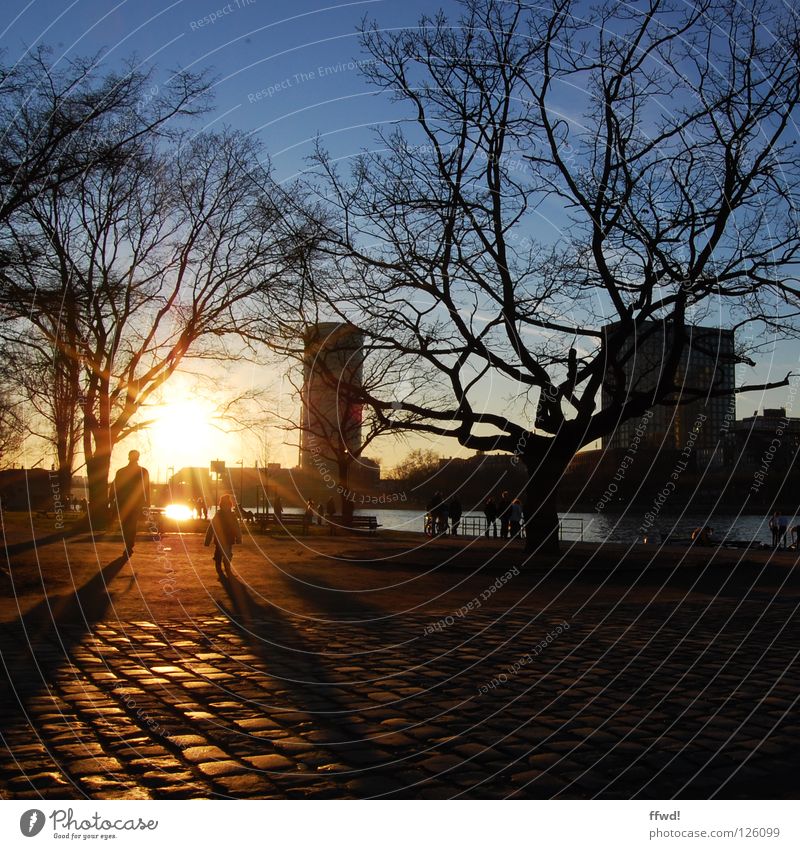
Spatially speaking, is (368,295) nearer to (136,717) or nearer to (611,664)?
(611,664)

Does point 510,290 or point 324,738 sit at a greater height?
point 510,290

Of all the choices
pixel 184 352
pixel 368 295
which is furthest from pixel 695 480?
pixel 368 295

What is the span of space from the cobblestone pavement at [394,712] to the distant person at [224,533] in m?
5.74

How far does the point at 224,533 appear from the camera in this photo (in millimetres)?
16641

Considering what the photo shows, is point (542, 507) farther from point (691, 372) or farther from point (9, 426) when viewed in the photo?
point (9, 426)

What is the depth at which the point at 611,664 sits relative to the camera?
8.67 metres

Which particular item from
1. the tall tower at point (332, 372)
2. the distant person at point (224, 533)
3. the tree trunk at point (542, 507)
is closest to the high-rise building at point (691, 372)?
the tree trunk at point (542, 507)

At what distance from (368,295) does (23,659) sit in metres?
13.3

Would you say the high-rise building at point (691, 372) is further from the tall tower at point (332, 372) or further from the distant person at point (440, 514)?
the distant person at point (440, 514)

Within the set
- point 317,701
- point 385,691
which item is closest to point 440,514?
point 385,691

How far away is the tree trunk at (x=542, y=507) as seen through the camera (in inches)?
858

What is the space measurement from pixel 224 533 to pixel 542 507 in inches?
339

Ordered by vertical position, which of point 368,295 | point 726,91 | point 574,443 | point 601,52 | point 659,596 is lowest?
point 659,596

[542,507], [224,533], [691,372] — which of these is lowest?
[224,533]
